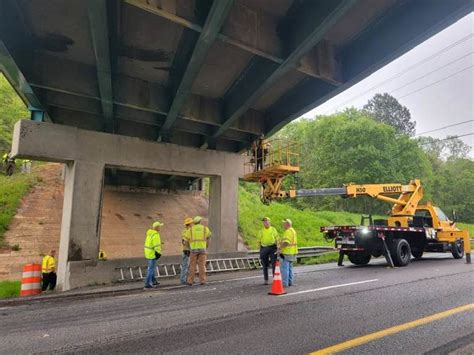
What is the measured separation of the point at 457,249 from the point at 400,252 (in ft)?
16.2

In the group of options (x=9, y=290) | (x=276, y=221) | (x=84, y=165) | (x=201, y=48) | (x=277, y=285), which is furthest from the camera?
(x=276, y=221)

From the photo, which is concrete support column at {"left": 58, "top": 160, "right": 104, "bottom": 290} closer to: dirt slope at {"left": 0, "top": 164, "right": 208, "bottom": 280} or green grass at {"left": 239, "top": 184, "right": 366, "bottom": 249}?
dirt slope at {"left": 0, "top": 164, "right": 208, "bottom": 280}

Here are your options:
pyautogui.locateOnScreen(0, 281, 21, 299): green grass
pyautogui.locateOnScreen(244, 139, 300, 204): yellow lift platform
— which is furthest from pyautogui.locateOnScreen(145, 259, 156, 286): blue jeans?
pyautogui.locateOnScreen(244, 139, 300, 204): yellow lift platform

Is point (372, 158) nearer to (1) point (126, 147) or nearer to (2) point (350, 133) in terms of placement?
(2) point (350, 133)

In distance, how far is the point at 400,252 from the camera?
12180 mm

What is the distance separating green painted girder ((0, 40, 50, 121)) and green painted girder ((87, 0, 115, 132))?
1.84 meters

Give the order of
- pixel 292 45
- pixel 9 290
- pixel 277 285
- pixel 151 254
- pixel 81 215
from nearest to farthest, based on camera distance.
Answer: pixel 292 45 < pixel 277 285 < pixel 151 254 < pixel 9 290 < pixel 81 215

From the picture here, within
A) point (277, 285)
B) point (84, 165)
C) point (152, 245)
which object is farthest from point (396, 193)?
point (84, 165)

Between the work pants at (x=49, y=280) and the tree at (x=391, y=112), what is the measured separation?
69.6 meters

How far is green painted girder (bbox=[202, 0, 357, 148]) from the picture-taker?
622 centimetres

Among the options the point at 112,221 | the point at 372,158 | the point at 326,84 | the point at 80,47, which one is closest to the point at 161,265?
the point at 80,47

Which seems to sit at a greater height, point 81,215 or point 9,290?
point 81,215

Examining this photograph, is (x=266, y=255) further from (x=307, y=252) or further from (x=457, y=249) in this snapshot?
(x=457, y=249)

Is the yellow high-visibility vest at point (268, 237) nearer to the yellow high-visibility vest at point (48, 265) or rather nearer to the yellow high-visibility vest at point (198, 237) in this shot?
the yellow high-visibility vest at point (198, 237)
